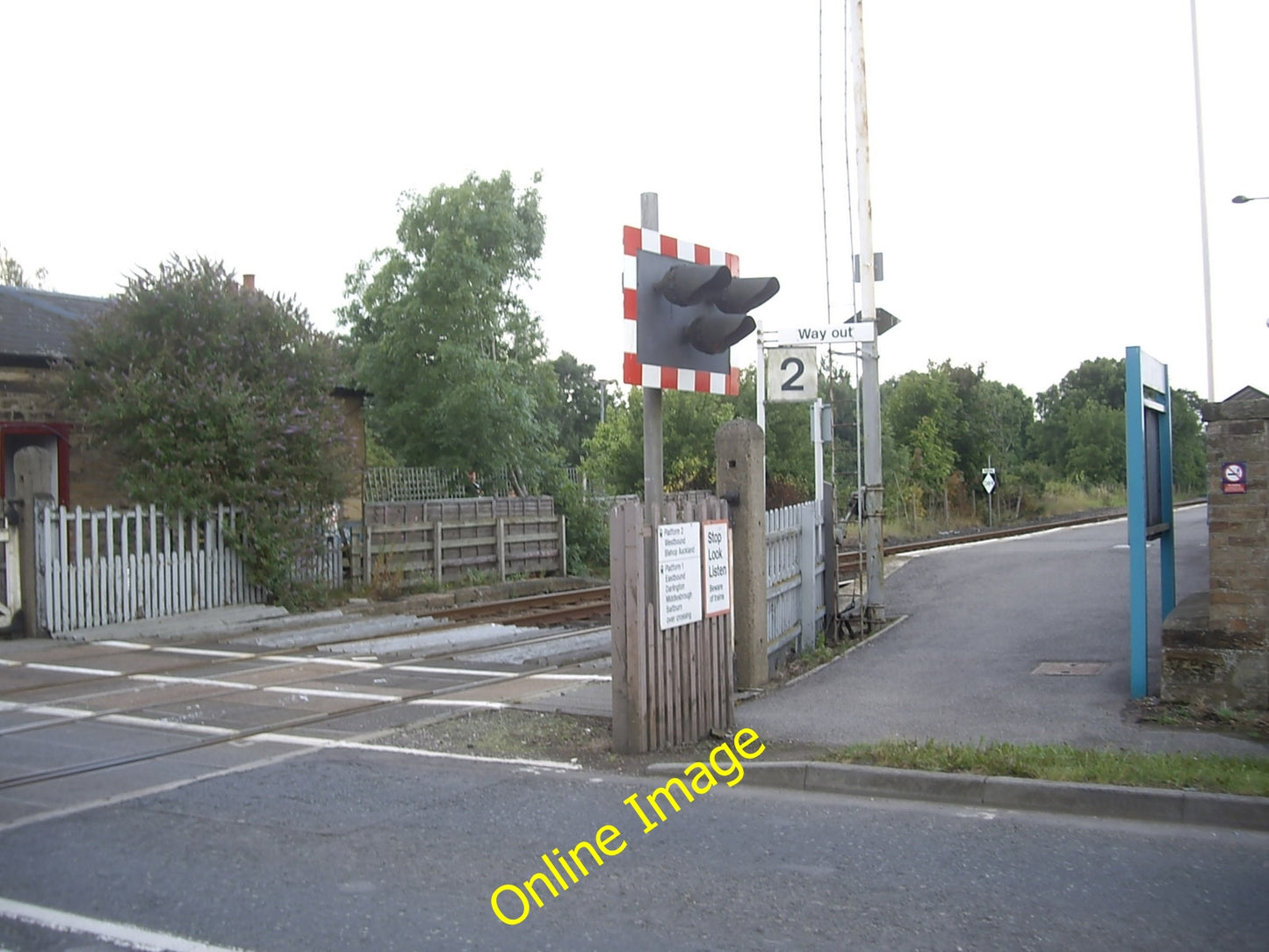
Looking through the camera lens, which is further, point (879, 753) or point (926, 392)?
point (926, 392)

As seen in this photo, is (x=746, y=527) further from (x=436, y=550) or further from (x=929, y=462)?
(x=929, y=462)

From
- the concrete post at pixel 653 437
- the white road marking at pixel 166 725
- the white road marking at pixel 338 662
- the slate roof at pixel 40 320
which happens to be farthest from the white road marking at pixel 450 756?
the slate roof at pixel 40 320

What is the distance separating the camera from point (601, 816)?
6.56 m

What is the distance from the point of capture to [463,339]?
2727 centimetres

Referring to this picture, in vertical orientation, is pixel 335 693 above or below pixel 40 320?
below

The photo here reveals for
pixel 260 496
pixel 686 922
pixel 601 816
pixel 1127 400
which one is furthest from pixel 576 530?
pixel 686 922

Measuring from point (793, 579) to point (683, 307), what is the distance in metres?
4.71

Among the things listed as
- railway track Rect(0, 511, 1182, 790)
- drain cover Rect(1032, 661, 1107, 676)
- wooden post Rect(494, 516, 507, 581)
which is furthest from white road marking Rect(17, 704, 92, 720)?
wooden post Rect(494, 516, 507, 581)

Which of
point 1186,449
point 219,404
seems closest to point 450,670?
point 219,404

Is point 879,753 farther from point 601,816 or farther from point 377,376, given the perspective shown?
point 377,376

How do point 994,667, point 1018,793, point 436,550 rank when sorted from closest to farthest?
point 1018,793 < point 994,667 < point 436,550

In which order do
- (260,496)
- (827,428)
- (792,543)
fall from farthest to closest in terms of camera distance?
(260,496) < (827,428) < (792,543)

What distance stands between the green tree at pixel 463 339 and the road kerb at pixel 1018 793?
64.1 ft

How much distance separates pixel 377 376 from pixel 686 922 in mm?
24564
